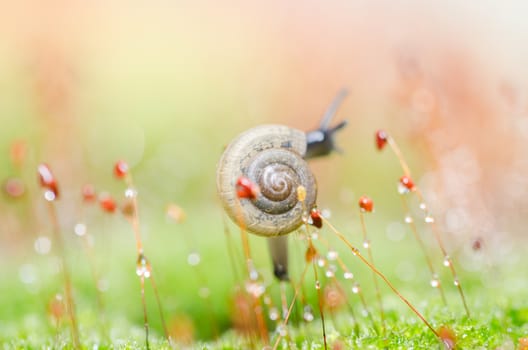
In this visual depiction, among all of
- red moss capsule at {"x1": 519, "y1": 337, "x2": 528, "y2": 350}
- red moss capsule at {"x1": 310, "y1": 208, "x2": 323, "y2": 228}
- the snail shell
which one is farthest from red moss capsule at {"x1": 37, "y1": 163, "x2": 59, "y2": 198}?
red moss capsule at {"x1": 519, "y1": 337, "x2": 528, "y2": 350}

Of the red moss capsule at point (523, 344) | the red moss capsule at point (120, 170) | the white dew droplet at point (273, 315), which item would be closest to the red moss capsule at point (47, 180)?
the red moss capsule at point (120, 170)

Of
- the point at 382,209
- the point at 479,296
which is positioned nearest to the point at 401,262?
the point at 479,296

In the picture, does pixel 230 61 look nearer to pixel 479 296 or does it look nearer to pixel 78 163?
pixel 78 163

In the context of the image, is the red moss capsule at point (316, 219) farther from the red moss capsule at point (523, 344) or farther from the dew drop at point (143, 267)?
the red moss capsule at point (523, 344)

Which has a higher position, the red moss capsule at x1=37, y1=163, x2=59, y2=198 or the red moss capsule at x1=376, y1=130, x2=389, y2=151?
the red moss capsule at x1=376, y1=130, x2=389, y2=151

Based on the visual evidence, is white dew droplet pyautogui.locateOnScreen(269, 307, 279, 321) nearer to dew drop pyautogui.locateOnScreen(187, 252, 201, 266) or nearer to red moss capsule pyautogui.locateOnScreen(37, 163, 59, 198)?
dew drop pyautogui.locateOnScreen(187, 252, 201, 266)

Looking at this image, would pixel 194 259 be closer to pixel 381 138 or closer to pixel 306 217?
pixel 306 217
